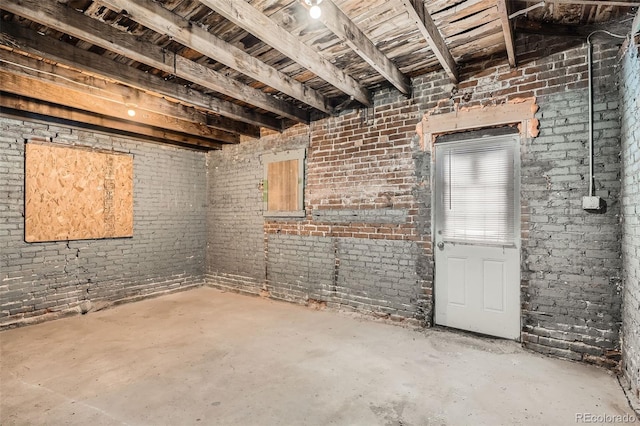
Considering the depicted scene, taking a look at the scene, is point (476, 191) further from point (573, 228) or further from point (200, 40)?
point (200, 40)

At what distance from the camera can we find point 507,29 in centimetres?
245

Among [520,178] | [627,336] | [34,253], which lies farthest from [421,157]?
[34,253]

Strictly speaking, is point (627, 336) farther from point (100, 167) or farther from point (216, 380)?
point (100, 167)

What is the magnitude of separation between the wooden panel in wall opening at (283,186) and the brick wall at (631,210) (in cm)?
341

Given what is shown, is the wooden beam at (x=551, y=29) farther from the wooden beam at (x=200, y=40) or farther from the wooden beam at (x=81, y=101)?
the wooden beam at (x=81, y=101)

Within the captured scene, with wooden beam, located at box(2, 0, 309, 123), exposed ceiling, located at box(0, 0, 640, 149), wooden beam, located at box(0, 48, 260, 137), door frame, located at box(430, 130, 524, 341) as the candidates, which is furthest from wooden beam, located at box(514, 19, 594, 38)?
wooden beam, located at box(0, 48, 260, 137)

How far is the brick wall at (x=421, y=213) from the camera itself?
267cm

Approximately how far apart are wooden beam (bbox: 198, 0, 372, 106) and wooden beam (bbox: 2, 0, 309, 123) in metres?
0.90

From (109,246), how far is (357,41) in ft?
14.2

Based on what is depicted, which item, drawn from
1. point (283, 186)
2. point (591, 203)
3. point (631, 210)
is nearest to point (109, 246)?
point (283, 186)

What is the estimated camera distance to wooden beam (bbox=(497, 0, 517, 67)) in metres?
2.18

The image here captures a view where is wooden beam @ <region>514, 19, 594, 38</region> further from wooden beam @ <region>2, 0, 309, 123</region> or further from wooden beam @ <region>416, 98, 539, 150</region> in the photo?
wooden beam @ <region>2, 0, 309, 123</region>

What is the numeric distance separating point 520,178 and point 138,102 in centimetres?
406

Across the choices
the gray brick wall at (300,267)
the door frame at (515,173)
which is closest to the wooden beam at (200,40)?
the door frame at (515,173)
